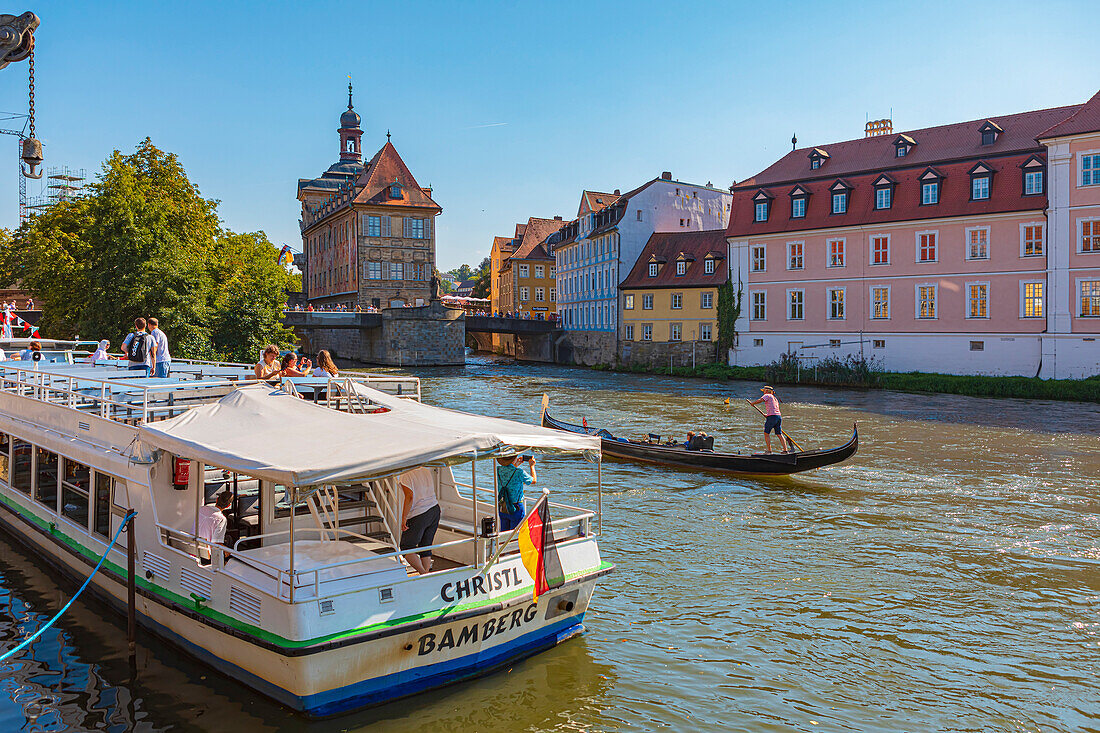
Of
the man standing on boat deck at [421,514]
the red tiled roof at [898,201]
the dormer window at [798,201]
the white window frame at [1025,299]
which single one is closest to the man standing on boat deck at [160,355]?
the man standing on boat deck at [421,514]

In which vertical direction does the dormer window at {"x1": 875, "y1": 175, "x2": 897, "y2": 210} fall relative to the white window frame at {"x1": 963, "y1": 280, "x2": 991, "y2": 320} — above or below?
above

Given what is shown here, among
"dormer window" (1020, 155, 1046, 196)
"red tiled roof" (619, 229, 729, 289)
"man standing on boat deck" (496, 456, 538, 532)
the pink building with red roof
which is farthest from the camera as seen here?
"red tiled roof" (619, 229, 729, 289)

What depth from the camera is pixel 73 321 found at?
36.9m

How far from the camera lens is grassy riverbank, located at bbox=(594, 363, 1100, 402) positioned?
38.4 meters

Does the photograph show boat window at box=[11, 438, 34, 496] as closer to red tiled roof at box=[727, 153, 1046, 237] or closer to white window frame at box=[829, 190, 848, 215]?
red tiled roof at box=[727, 153, 1046, 237]

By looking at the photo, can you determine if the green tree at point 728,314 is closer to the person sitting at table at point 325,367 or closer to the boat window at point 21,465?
the person sitting at table at point 325,367

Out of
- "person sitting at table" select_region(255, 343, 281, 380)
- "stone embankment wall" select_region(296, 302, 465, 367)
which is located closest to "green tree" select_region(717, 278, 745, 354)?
"stone embankment wall" select_region(296, 302, 465, 367)

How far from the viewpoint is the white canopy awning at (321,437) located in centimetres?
784

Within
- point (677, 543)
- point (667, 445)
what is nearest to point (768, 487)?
point (667, 445)

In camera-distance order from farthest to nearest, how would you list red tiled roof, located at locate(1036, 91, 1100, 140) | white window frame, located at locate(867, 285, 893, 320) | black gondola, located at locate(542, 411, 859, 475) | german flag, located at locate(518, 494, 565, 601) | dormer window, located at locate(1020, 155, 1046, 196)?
white window frame, located at locate(867, 285, 893, 320), dormer window, located at locate(1020, 155, 1046, 196), red tiled roof, located at locate(1036, 91, 1100, 140), black gondola, located at locate(542, 411, 859, 475), german flag, located at locate(518, 494, 565, 601)

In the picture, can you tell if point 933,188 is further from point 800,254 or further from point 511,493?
point 511,493

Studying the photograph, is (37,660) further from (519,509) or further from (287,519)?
(519,509)

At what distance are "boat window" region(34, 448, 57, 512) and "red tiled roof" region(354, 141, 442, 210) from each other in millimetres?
70602

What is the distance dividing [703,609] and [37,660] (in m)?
8.40
